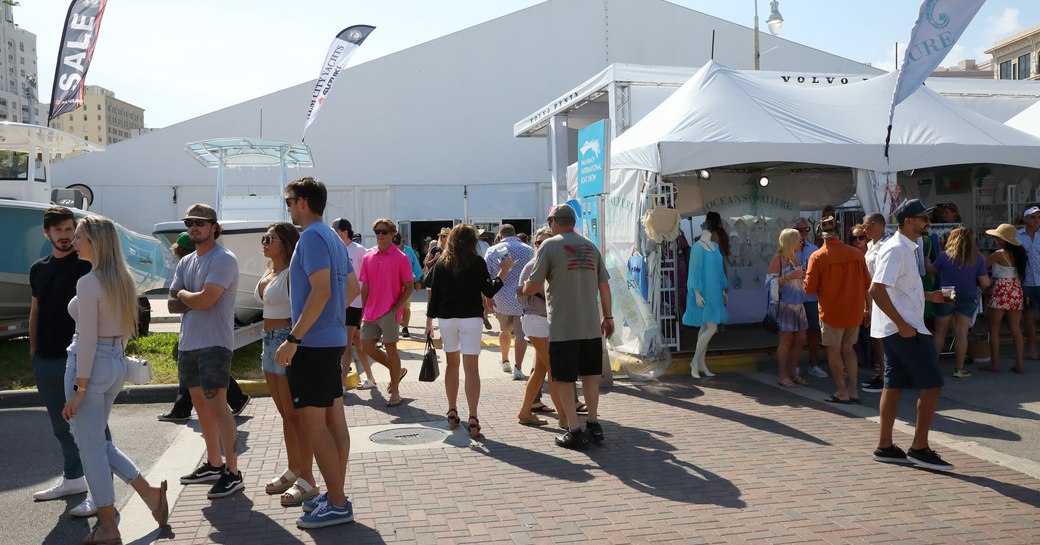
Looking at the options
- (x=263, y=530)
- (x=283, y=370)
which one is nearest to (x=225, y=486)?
(x=263, y=530)

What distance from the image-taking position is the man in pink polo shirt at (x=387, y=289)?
7.92 m

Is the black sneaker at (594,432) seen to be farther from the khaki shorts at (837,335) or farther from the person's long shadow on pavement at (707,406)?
the khaki shorts at (837,335)

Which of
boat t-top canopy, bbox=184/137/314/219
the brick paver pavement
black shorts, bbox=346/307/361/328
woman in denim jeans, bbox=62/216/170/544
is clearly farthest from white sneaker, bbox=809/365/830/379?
boat t-top canopy, bbox=184/137/314/219

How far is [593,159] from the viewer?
379 inches

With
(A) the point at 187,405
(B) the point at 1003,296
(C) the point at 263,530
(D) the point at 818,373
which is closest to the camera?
(C) the point at 263,530

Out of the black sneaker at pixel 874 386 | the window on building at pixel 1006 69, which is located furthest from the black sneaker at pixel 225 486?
the window on building at pixel 1006 69

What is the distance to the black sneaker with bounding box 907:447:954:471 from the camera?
18.3ft

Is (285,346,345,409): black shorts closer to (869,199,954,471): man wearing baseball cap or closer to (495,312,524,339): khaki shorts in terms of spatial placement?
(869,199,954,471): man wearing baseball cap

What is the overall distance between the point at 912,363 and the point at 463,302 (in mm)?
3387

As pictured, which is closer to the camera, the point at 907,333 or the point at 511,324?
the point at 907,333

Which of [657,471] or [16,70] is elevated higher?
[16,70]

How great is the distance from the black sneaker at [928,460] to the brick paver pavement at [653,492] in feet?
0.33

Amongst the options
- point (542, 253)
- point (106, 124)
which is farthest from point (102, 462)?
point (106, 124)

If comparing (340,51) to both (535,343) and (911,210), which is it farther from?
(911,210)
